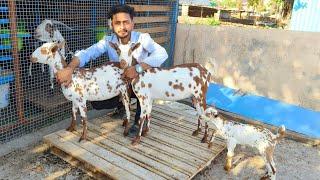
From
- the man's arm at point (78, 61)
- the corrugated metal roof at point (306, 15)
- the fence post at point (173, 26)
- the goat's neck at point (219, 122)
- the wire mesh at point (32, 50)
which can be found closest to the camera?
the goat's neck at point (219, 122)

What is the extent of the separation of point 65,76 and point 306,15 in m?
9.37

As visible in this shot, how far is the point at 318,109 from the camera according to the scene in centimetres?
554

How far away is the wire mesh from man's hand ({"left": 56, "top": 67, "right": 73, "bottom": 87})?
90 cm

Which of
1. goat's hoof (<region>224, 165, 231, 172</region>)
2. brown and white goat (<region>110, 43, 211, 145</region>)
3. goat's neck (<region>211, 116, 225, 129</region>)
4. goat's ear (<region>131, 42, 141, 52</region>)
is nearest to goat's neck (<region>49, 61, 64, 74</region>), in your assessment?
brown and white goat (<region>110, 43, 211, 145</region>)

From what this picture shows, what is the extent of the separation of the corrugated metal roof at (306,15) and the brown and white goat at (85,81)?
27.6 ft

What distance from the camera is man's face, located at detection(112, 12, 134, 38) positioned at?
12.6 ft

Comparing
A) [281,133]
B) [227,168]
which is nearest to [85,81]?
[227,168]

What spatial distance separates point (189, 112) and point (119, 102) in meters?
1.51

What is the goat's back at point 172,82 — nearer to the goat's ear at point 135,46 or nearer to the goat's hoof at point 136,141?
the goat's ear at point 135,46

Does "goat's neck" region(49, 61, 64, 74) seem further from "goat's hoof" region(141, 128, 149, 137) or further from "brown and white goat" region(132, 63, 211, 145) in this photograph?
"goat's hoof" region(141, 128, 149, 137)

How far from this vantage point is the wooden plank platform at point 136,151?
352cm

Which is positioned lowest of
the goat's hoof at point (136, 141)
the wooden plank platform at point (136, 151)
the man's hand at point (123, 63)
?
the wooden plank platform at point (136, 151)

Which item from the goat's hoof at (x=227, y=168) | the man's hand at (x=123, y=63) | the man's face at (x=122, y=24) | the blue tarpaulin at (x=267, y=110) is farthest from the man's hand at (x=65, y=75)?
the blue tarpaulin at (x=267, y=110)

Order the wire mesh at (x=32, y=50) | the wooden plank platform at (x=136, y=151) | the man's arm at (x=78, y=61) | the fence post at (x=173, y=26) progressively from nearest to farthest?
the wooden plank platform at (x=136, y=151) → the man's arm at (x=78, y=61) → the wire mesh at (x=32, y=50) → the fence post at (x=173, y=26)
